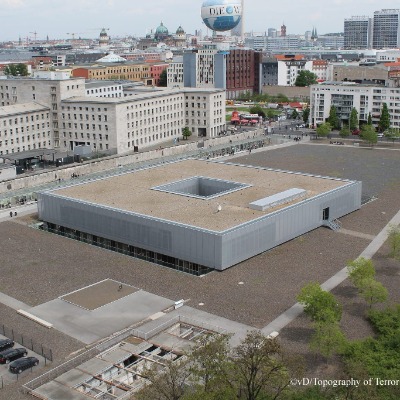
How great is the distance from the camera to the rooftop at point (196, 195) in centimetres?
4697

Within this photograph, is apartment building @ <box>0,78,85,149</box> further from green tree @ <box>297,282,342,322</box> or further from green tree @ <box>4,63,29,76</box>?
green tree @ <box>4,63,29,76</box>

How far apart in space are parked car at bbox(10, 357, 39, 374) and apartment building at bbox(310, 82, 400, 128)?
89.6 m

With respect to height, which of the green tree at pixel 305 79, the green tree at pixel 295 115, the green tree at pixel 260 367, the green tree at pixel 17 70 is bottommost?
the green tree at pixel 295 115

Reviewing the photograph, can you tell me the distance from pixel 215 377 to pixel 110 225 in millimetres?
26986

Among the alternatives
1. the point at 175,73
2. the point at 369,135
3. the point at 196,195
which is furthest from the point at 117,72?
the point at 196,195

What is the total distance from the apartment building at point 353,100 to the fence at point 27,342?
287 feet

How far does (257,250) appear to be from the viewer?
4544 cm

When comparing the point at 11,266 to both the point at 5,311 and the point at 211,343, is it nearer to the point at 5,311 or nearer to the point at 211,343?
the point at 5,311

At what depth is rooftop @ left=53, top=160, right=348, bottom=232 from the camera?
1849 inches

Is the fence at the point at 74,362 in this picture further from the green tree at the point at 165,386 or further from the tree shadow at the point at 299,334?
the tree shadow at the point at 299,334

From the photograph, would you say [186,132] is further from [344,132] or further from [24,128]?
[24,128]

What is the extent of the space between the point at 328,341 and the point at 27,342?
51.6 feet

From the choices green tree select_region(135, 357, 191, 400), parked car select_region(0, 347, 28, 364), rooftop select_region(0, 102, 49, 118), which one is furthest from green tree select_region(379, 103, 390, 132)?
green tree select_region(135, 357, 191, 400)

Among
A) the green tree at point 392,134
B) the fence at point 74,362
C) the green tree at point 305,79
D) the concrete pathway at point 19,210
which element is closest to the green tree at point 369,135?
the green tree at point 392,134
